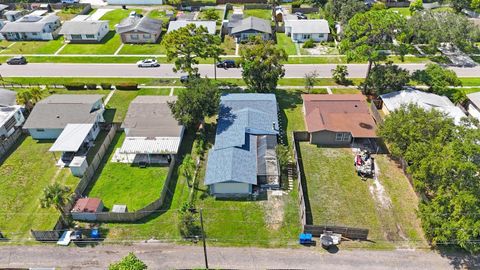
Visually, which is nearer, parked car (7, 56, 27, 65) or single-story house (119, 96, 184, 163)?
single-story house (119, 96, 184, 163)

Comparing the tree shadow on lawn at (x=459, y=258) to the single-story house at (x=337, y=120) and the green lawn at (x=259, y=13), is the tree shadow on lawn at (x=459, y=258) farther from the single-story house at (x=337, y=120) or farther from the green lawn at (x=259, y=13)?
the green lawn at (x=259, y=13)

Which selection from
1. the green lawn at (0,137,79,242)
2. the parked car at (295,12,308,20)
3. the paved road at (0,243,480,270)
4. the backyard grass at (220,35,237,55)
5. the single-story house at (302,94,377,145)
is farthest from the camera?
the parked car at (295,12,308,20)

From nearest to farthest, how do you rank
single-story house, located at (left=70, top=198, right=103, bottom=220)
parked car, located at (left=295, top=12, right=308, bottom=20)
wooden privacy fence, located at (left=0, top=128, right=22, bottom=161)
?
single-story house, located at (left=70, top=198, right=103, bottom=220), wooden privacy fence, located at (left=0, top=128, right=22, bottom=161), parked car, located at (left=295, top=12, right=308, bottom=20)

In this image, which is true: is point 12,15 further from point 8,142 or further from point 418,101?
point 418,101

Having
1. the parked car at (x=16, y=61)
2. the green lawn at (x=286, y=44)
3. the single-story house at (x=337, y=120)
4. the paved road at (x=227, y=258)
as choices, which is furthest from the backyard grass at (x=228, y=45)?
the paved road at (x=227, y=258)

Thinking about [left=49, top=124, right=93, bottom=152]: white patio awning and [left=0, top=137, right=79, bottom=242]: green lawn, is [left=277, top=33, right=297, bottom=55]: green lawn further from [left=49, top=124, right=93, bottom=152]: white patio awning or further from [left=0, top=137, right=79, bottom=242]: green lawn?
[left=0, top=137, right=79, bottom=242]: green lawn

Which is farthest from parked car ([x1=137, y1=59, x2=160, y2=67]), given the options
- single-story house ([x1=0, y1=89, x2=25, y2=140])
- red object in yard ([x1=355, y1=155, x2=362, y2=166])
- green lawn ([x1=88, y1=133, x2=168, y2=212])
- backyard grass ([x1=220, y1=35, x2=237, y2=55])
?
red object in yard ([x1=355, y1=155, x2=362, y2=166])

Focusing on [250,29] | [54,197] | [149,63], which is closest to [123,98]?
[149,63]

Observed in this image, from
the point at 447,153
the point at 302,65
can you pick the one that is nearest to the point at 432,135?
the point at 447,153
